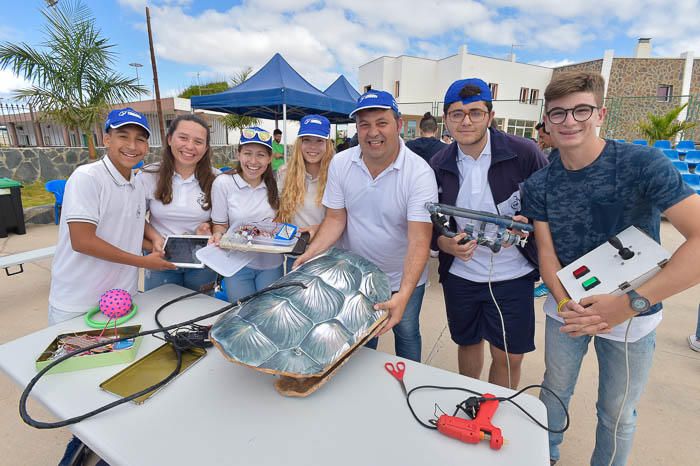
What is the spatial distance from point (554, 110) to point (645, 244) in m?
0.51

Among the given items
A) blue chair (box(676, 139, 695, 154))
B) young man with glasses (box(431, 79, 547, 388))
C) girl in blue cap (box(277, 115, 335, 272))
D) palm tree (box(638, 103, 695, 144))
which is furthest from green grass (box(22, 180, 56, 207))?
palm tree (box(638, 103, 695, 144))

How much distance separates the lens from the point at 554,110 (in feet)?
3.85

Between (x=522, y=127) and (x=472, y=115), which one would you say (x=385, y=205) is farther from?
(x=522, y=127)

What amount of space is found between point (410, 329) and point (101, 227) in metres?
1.55

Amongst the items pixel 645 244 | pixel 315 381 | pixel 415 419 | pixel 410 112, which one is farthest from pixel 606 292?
pixel 410 112

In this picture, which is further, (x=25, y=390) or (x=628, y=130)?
(x=628, y=130)

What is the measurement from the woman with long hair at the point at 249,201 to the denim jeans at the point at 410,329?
2.61ft

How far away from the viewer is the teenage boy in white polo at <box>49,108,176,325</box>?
4.60 ft

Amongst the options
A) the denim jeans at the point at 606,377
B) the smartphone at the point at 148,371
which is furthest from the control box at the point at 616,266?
the smartphone at the point at 148,371

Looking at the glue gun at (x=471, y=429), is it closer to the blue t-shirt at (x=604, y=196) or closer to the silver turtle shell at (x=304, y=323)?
the silver turtle shell at (x=304, y=323)

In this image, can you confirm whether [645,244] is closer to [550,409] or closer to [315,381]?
[550,409]

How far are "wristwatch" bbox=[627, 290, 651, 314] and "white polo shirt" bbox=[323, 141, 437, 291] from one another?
0.73m

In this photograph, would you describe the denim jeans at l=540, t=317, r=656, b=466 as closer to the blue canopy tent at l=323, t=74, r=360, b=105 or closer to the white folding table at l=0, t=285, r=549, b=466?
the white folding table at l=0, t=285, r=549, b=466

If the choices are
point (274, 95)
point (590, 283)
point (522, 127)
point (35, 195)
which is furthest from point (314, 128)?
point (522, 127)
